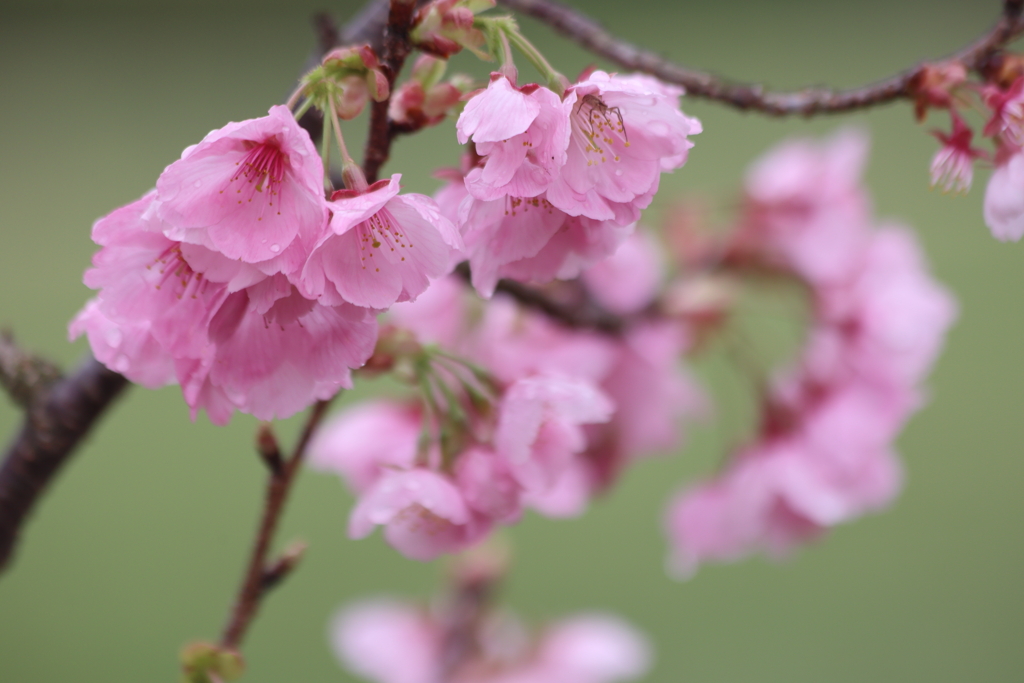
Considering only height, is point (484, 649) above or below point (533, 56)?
below

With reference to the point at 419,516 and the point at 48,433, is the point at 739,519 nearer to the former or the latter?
the point at 419,516

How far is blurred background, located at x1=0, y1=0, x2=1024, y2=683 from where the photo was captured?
1.96 m

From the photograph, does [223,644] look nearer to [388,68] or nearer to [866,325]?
[388,68]

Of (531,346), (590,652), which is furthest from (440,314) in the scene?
(590,652)

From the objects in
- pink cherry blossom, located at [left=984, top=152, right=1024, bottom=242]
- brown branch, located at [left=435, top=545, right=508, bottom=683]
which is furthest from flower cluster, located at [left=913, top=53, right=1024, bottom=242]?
brown branch, located at [left=435, top=545, right=508, bottom=683]

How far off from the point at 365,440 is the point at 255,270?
281 mm

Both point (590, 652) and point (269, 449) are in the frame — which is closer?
point (269, 449)

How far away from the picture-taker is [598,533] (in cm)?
221

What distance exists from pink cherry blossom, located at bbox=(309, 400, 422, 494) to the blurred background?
0.90m

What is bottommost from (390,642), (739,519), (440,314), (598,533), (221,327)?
(598,533)

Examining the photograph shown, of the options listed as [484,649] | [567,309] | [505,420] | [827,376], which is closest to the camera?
[505,420]

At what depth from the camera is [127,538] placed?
2.26 m

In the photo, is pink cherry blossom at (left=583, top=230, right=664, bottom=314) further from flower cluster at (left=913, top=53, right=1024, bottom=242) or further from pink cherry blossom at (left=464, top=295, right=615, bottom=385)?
flower cluster at (left=913, top=53, right=1024, bottom=242)

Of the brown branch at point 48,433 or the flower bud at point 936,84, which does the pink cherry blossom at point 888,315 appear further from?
the brown branch at point 48,433
